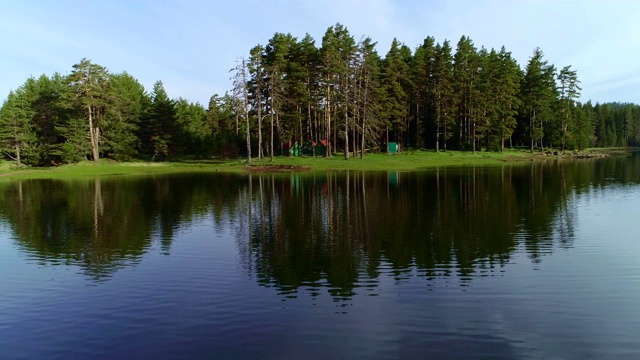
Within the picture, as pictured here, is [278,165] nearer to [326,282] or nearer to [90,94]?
[90,94]

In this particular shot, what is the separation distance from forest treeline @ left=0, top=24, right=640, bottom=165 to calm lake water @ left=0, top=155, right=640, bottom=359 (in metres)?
51.2

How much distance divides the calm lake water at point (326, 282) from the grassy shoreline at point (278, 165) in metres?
40.8

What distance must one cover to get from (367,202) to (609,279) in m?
21.1

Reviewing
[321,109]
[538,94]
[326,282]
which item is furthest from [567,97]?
[326,282]

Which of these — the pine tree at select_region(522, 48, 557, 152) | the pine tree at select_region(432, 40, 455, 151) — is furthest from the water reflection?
the pine tree at select_region(522, 48, 557, 152)

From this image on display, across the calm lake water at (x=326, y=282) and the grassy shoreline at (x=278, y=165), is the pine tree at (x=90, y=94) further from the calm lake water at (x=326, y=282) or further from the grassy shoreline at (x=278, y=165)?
the calm lake water at (x=326, y=282)

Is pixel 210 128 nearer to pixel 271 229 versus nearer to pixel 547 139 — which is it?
pixel 547 139

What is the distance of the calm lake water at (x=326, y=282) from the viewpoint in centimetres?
1123

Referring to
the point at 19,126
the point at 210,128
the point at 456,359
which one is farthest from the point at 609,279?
the point at 210,128

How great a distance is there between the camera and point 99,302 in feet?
47.9

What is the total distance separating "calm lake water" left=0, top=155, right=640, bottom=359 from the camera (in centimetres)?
1123

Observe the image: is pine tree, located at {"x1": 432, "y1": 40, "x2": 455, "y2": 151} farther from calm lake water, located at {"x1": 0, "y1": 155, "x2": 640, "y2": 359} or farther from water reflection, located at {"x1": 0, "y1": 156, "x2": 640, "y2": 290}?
calm lake water, located at {"x1": 0, "y1": 155, "x2": 640, "y2": 359}

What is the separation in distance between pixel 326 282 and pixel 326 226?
10478mm

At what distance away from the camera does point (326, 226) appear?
26.5m
